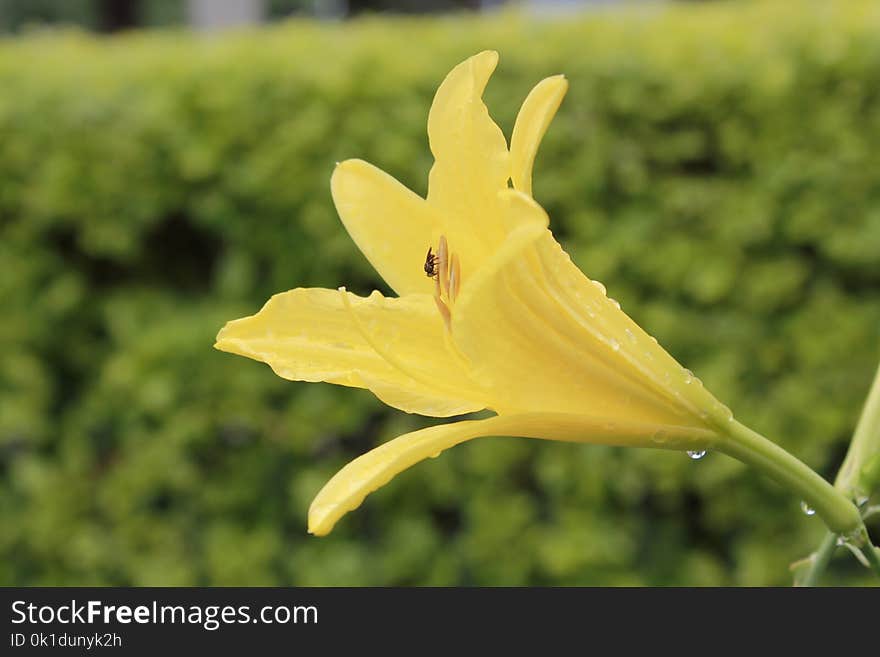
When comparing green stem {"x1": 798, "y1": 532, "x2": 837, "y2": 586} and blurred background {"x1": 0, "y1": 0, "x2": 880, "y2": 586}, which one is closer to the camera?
green stem {"x1": 798, "y1": 532, "x2": 837, "y2": 586}

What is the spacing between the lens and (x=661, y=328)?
2.50 meters

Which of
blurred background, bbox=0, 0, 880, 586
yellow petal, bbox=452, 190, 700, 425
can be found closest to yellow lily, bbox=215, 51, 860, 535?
yellow petal, bbox=452, 190, 700, 425

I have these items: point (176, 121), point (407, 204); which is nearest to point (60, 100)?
point (176, 121)

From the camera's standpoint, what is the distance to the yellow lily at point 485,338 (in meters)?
0.66

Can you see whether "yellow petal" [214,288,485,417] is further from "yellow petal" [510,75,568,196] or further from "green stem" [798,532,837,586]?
"green stem" [798,532,837,586]

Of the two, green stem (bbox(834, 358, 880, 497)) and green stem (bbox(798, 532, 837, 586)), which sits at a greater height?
green stem (bbox(834, 358, 880, 497))

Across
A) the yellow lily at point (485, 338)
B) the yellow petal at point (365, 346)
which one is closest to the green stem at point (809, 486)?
the yellow lily at point (485, 338)

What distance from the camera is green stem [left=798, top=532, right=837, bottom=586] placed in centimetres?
71

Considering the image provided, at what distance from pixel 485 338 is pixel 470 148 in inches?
5.5
